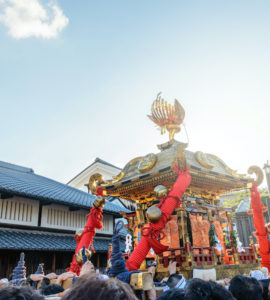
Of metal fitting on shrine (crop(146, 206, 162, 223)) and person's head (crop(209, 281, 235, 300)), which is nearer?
person's head (crop(209, 281, 235, 300))

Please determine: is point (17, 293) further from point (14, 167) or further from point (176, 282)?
point (14, 167)

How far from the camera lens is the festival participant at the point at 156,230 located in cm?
453

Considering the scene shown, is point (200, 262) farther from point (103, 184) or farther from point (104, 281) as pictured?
point (104, 281)

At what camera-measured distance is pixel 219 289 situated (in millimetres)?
1750

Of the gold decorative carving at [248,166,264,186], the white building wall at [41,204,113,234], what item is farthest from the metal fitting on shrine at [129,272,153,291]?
the white building wall at [41,204,113,234]

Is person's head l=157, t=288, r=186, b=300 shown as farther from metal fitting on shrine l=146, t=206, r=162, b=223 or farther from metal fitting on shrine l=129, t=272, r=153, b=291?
metal fitting on shrine l=146, t=206, r=162, b=223

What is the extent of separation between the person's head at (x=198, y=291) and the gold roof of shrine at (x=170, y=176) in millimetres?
3849

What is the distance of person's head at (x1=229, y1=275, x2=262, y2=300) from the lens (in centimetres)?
240

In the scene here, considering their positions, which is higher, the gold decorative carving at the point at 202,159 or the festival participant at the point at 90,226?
the gold decorative carving at the point at 202,159

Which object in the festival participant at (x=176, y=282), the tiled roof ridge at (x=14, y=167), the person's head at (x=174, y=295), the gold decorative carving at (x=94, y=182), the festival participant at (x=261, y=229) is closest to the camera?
the person's head at (x=174, y=295)

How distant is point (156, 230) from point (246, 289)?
2.51 meters

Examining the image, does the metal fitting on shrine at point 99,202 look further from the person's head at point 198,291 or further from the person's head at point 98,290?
the person's head at point 98,290

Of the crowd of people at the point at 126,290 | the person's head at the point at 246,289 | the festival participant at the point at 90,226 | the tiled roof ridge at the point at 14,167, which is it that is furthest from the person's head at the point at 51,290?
the tiled roof ridge at the point at 14,167

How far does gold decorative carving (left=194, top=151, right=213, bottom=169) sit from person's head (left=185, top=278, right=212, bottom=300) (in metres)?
4.78
